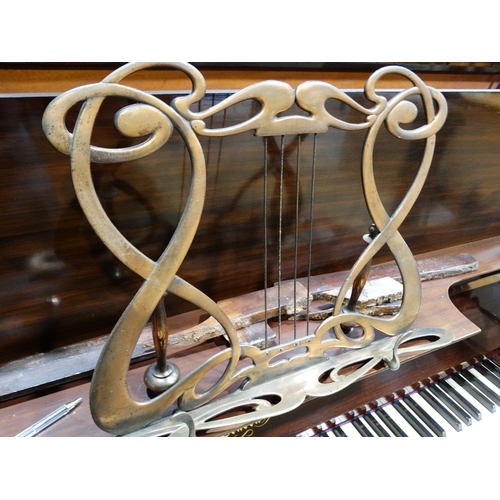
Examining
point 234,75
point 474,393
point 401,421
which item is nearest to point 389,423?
point 401,421

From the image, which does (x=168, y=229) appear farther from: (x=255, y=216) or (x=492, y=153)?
(x=492, y=153)

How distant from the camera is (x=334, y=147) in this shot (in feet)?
2.71

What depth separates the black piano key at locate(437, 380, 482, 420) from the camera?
94 cm

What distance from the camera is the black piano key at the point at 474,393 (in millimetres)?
967

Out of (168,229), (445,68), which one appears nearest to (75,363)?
(168,229)

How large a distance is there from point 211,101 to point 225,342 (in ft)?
1.54

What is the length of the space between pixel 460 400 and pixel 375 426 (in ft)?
0.80

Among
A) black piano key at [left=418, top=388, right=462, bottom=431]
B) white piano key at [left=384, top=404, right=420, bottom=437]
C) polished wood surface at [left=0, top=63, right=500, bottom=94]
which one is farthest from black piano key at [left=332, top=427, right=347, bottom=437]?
polished wood surface at [left=0, top=63, right=500, bottom=94]

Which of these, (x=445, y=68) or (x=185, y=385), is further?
(x=445, y=68)

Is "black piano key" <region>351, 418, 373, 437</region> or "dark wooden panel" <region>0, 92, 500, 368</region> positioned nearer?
"dark wooden panel" <region>0, 92, 500, 368</region>

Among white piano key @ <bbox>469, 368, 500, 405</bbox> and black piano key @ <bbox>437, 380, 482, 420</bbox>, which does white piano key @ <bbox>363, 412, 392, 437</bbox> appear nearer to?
black piano key @ <bbox>437, 380, 482, 420</bbox>

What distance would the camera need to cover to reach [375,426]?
90 centimetres

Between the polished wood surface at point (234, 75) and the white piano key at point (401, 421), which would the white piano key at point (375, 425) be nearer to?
the white piano key at point (401, 421)

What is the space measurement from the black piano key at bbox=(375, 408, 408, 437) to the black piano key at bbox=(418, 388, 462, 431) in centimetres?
12
